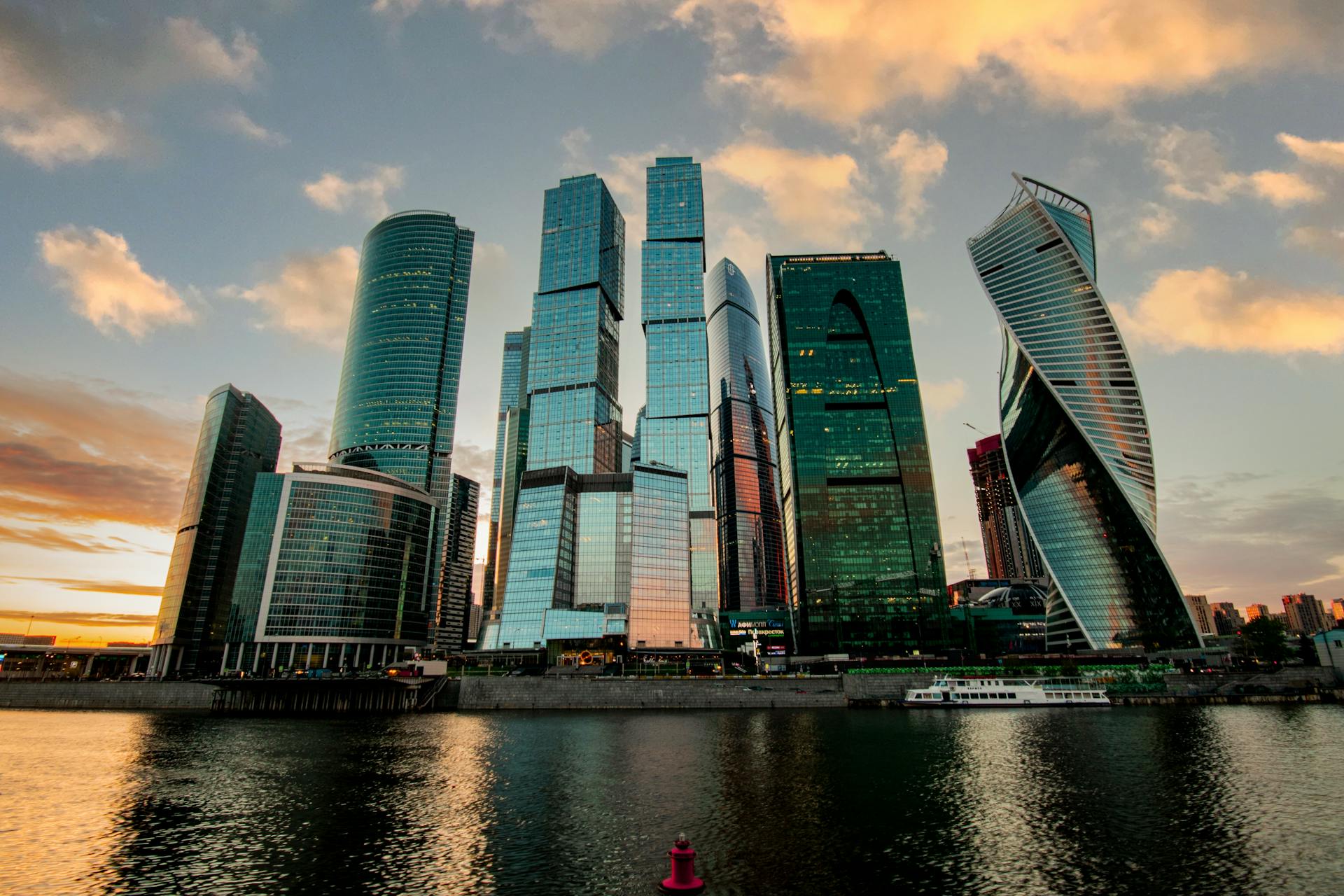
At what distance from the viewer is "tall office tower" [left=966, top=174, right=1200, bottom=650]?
175625mm

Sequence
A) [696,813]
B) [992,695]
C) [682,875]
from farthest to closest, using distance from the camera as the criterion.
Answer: [992,695] < [696,813] < [682,875]

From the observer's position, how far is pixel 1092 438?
175 m

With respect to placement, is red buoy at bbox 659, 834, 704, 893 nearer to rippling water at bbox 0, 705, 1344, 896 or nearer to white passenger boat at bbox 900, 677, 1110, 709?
rippling water at bbox 0, 705, 1344, 896

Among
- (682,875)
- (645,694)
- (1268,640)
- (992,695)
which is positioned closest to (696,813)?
(682,875)

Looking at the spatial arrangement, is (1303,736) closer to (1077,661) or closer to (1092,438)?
(1077,661)

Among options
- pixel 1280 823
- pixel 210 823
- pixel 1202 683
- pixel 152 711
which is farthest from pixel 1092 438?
pixel 152 711

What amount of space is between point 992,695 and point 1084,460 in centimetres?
9773

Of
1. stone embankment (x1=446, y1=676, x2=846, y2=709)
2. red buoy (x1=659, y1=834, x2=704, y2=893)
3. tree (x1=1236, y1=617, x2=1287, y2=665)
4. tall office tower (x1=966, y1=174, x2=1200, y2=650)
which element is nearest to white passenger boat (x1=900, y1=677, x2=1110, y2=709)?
stone embankment (x1=446, y1=676, x2=846, y2=709)

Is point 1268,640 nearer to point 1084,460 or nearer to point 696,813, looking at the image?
point 1084,460

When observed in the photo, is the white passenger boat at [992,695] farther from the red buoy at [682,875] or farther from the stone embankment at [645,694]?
the red buoy at [682,875]

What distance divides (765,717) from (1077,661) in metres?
99.7

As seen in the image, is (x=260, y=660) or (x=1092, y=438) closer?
(x=1092, y=438)

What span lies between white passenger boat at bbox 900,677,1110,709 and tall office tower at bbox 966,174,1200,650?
79140 mm

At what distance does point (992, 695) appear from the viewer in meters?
113
